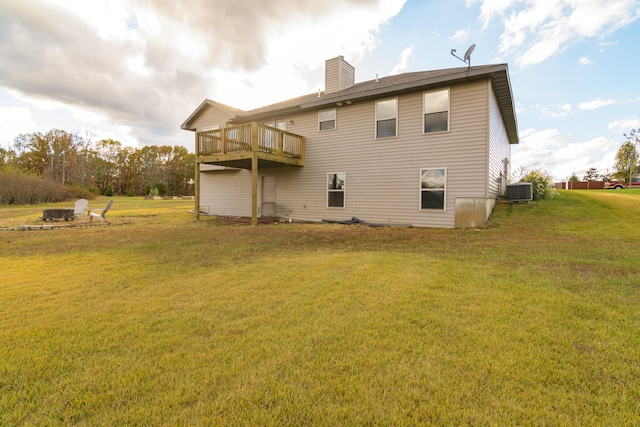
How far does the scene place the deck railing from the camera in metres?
11.4

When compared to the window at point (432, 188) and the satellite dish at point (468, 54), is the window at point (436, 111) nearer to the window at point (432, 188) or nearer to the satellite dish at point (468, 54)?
the satellite dish at point (468, 54)

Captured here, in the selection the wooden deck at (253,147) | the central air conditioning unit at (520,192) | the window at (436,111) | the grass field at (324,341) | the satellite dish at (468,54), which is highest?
the satellite dish at (468,54)

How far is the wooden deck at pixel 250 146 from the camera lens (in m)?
11.3

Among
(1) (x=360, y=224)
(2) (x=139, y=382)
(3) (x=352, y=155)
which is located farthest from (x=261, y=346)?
(3) (x=352, y=155)

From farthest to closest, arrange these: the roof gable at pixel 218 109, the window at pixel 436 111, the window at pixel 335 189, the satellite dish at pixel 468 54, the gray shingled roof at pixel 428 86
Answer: the roof gable at pixel 218 109 → the window at pixel 335 189 → the window at pixel 436 111 → the satellite dish at pixel 468 54 → the gray shingled roof at pixel 428 86

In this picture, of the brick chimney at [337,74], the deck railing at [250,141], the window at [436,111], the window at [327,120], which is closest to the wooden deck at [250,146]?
the deck railing at [250,141]

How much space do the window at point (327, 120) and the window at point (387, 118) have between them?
6.57 feet

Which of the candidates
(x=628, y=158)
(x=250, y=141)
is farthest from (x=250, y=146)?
(x=628, y=158)

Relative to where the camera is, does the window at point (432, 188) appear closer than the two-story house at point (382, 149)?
No

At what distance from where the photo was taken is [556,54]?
1238cm

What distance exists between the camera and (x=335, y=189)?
40.4 feet

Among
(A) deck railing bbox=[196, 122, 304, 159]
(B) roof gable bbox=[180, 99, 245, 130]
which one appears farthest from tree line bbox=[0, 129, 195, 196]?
(A) deck railing bbox=[196, 122, 304, 159]

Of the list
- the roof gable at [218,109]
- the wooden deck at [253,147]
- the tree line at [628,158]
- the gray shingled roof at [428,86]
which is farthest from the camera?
the tree line at [628,158]

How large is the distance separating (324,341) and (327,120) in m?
11.4
